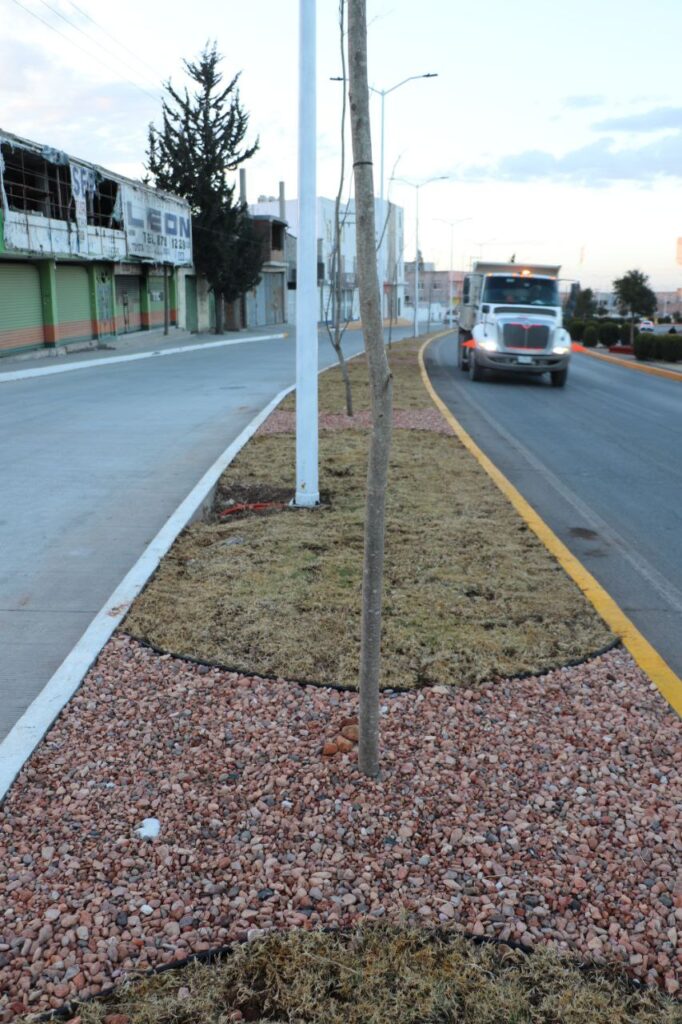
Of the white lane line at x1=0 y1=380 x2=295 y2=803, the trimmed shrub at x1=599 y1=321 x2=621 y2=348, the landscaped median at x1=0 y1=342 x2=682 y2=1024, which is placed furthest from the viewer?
the trimmed shrub at x1=599 y1=321 x2=621 y2=348

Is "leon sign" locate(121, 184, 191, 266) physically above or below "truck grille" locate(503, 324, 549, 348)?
above

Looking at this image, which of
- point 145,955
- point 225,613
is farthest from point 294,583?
point 145,955

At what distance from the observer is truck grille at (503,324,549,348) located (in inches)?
834

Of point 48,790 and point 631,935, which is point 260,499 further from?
point 631,935

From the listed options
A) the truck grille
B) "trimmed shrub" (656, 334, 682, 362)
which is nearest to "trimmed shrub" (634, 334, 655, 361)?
"trimmed shrub" (656, 334, 682, 362)

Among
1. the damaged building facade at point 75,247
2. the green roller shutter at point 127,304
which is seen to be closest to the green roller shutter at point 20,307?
the damaged building facade at point 75,247

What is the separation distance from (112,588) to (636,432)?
10.4 m

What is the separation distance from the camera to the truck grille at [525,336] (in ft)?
69.5

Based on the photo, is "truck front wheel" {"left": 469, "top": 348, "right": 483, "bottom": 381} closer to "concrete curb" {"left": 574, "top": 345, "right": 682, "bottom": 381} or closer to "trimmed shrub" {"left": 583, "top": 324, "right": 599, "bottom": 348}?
"concrete curb" {"left": 574, "top": 345, "right": 682, "bottom": 381}

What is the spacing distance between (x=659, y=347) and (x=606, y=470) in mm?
23829

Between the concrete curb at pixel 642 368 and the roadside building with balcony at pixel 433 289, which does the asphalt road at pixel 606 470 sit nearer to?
the concrete curb at pixel 642 368

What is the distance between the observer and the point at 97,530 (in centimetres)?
733

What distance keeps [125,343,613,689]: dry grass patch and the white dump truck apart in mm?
13368

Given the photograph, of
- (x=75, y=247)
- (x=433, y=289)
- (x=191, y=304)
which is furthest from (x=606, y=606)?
(x=433, y=289)
